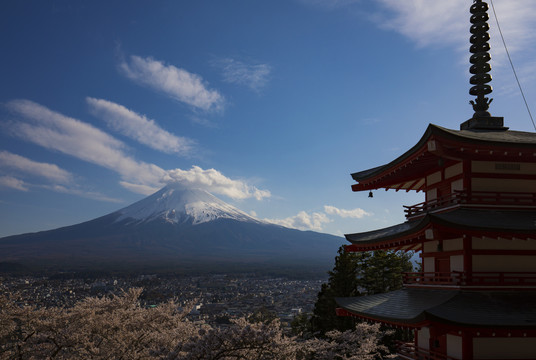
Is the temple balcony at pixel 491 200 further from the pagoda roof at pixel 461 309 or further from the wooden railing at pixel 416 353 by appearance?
the wooden railing at pixel 416 353

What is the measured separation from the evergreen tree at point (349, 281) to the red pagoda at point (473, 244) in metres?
15.7

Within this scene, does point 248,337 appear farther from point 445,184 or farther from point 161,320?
point 161,320

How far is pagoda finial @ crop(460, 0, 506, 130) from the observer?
14312 millimetres

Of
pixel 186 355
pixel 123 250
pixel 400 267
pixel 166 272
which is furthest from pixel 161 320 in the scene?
pixel 123 250

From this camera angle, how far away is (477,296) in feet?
36.6

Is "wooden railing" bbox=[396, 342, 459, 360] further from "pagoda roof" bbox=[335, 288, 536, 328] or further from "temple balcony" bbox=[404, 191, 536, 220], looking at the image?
"temple balcony" bbox=[404, 191, 536, 220]

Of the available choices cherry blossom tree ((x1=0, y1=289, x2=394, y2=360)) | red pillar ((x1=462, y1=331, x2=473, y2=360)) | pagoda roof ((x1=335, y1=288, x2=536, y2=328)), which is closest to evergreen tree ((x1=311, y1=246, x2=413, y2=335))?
cherry blossom tree ((x1=0, y1=289, x2=394, y2=360))

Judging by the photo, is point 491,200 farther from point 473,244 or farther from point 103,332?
point 103,332

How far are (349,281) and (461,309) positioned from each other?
2127cm

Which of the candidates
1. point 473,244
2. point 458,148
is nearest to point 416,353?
point 473,244

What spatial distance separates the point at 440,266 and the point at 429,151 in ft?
13.4

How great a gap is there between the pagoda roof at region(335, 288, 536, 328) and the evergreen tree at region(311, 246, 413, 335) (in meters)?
16.3

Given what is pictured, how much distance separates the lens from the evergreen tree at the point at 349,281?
30.1 metres

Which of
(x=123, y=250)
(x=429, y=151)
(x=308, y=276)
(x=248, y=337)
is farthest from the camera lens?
(x=123, y=250)
